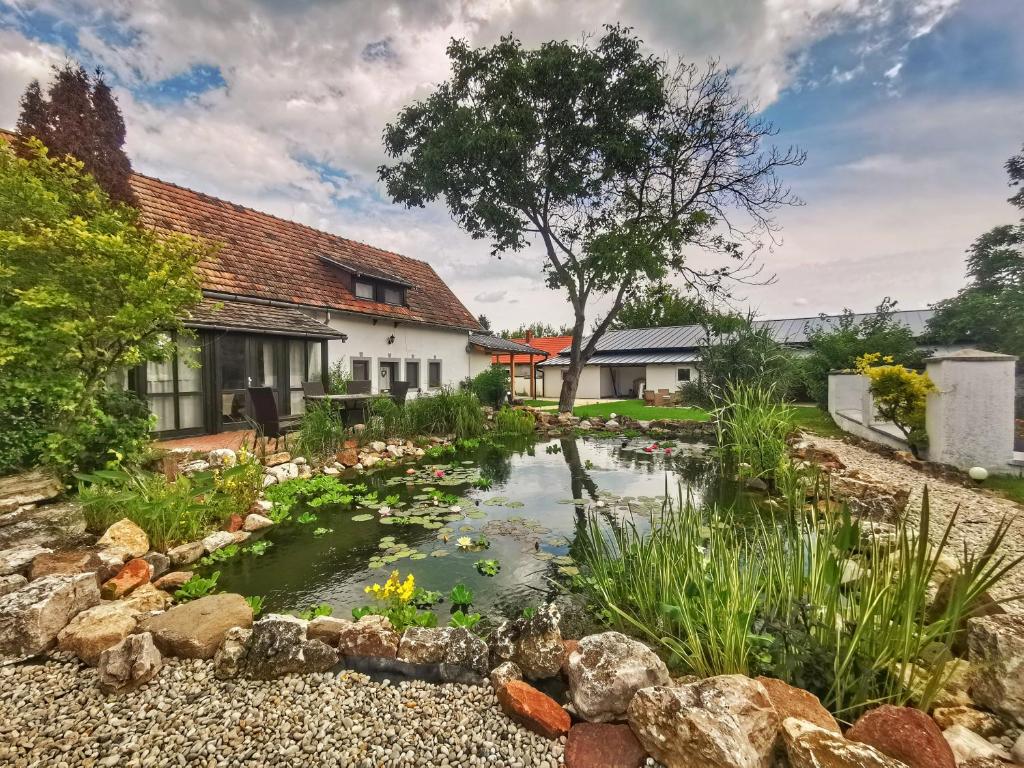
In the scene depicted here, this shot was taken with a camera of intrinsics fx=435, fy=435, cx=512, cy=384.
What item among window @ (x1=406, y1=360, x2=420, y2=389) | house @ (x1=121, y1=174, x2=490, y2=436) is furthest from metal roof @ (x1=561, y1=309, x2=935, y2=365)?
window @ (x1=406, y1=360, x2=420, y2=389)

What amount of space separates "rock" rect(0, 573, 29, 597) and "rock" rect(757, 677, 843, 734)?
437 centimetres

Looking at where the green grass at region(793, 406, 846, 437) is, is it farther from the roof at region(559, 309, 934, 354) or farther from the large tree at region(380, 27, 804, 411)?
the roof at region(559, 309, 934, 354)

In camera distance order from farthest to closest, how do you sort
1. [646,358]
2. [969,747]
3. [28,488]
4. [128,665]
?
[646,358], [28,488], [128,665], [969,747]

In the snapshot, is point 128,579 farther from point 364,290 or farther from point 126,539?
point 364,290

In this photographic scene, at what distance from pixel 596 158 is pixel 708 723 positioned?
15.0m

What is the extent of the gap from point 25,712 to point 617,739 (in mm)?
2610

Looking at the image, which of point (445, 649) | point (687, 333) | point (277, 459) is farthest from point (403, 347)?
point (687, 333)

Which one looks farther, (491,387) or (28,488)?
(491,387)

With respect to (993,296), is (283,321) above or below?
below

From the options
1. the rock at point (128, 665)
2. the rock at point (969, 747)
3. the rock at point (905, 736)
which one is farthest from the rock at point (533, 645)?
the rock at point (128, 665)

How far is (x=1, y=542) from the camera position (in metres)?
3.38

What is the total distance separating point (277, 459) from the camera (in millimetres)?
6871

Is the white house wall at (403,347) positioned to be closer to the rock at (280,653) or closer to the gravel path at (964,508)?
the rock at (280,653)

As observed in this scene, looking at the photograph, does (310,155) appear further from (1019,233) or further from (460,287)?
(1019,233)
